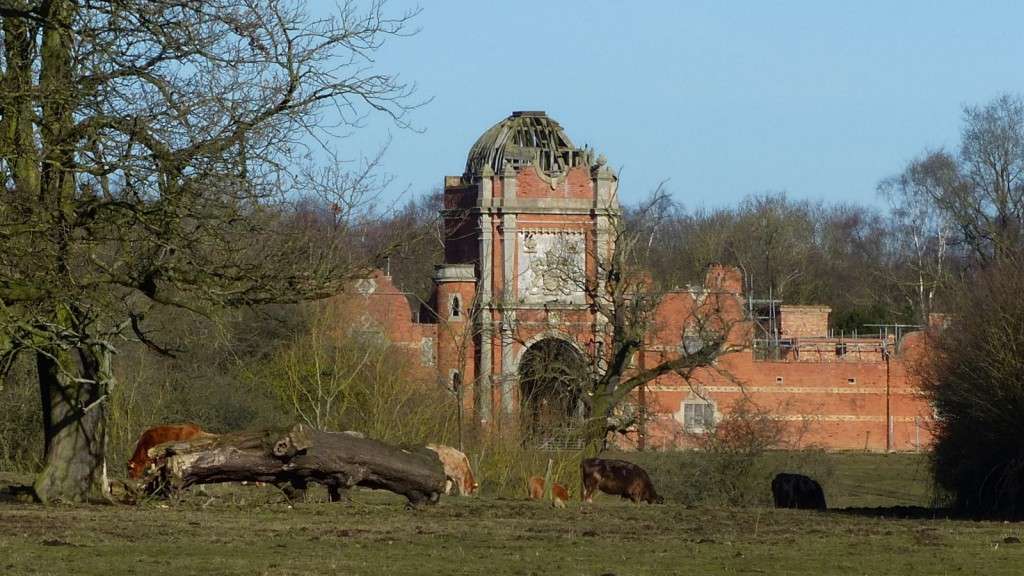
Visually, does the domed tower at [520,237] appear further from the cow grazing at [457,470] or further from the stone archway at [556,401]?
the cow grazing at [457,470]

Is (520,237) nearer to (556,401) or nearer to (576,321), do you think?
(576,321)

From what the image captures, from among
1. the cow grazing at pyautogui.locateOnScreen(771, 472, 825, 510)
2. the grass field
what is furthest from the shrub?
the grass field

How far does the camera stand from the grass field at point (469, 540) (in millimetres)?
14102

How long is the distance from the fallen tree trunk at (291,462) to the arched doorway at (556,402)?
13.7 metres

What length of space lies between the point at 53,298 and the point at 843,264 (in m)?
89.8

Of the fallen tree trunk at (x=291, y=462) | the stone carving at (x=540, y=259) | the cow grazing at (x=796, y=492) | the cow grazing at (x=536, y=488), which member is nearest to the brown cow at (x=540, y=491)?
the cow grazing at (x=536, y=488)

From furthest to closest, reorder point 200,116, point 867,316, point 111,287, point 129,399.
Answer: point 867,316, point 129,399, point 111,287, point 200,116

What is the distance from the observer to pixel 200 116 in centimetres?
1769

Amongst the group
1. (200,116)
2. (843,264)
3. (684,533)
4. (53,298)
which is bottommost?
(684,533)

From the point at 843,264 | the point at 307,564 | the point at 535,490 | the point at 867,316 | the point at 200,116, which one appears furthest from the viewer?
the point at 843,264

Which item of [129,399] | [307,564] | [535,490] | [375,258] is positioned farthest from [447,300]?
[307,564]

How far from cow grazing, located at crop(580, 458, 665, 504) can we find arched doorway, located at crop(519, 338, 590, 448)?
→ 6.26 metres

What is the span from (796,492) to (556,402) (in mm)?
10390

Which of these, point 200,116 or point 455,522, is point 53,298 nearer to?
point 200,116
